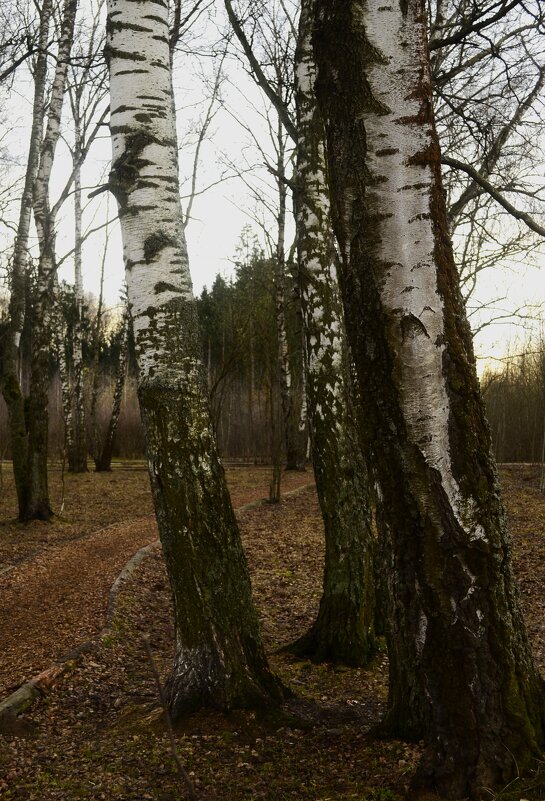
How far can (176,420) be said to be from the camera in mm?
3805

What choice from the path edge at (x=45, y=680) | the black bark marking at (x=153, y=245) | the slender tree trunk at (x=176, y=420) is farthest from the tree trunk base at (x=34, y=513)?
the black bark marking at (x=153, y=245)

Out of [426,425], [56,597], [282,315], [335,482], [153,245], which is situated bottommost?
[56,597]

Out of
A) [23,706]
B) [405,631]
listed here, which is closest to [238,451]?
[23,706]

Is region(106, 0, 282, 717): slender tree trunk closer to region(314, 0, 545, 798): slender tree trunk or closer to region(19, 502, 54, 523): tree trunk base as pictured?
region(314, 0, 545, 798): slender tree trunk

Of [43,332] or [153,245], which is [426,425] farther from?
[43,332]

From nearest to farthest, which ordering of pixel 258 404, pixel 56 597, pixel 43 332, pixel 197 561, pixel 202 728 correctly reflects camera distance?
pixel 202 728
pixel 197 561
pixel 56 597
pixel 43 332
pixel 258 404

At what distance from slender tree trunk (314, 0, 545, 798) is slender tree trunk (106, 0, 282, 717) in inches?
53.1

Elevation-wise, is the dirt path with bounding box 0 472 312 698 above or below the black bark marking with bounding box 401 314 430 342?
below

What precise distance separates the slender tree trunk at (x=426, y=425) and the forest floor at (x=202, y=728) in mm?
273

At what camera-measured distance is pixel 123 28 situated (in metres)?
3.93

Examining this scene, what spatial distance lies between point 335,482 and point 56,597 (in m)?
3.33

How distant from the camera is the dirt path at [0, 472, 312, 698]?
5.30 metres

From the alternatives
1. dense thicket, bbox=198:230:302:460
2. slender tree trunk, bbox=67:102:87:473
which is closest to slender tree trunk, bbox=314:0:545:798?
slender tree trunk, bbox=67:102:87:473

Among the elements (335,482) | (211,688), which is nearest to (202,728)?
(211,688)
